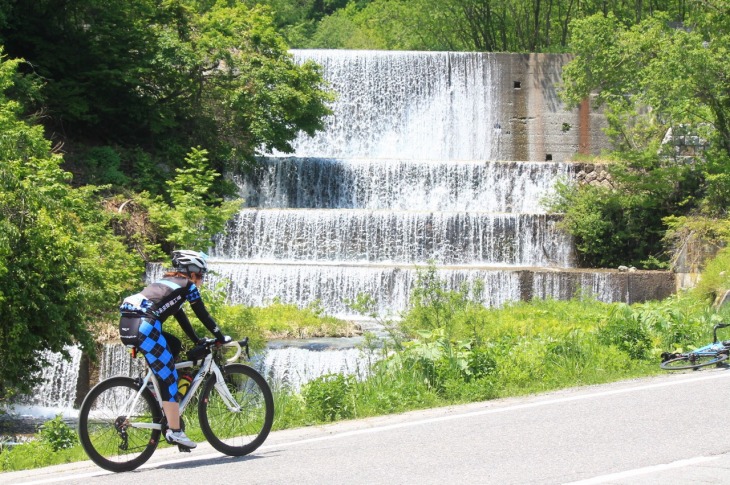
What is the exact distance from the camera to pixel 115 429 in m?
7.12

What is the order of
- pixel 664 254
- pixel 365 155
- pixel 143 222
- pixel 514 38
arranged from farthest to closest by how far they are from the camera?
pixel 514 38 < pixel 365 155 < pixel 664 254 < pixel 143 222

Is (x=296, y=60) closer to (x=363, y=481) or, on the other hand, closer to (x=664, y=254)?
(x=664, y=254)

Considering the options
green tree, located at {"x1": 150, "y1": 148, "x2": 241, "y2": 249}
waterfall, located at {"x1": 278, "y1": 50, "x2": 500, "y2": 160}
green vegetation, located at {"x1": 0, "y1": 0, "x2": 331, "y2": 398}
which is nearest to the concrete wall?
waterfall, located at {"x1": 278, "y1": 50, "x2": 500, "y2": 160}

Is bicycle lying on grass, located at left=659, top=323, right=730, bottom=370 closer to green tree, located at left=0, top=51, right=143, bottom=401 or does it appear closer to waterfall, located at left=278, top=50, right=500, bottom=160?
green tree, located at left=0, top=51, right=143, bottom=401

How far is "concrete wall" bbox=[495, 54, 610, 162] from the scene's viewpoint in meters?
35.0

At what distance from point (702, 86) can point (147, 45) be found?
14030 millimetres

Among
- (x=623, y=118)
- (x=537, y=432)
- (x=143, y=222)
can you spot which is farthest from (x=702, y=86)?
(x=537, y=432)

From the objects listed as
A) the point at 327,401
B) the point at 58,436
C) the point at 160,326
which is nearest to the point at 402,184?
the point at 58,436

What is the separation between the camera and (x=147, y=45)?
1087 inches

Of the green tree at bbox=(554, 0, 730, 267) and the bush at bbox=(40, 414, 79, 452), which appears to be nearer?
the bush at bbox=(40, 414, 79, 452)

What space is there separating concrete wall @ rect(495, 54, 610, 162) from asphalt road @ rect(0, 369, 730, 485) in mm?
26450

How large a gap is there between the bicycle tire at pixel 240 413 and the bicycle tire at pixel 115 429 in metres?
0.39

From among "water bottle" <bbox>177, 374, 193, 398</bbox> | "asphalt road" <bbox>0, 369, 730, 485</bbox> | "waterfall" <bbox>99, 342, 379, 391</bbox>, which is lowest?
"waterfall" <bbox>99, 342, 379, 391</bbox>

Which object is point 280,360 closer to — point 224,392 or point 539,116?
point 224,392
